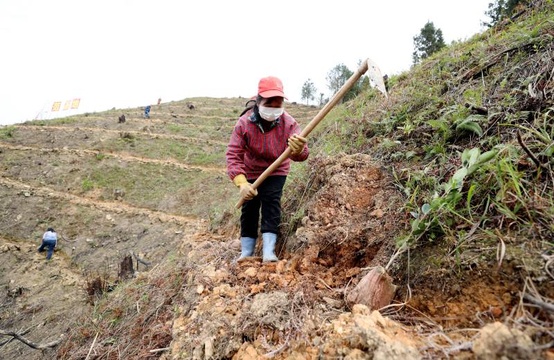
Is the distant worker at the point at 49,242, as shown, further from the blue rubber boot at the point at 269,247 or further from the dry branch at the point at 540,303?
the dry branch at the point at 540,303

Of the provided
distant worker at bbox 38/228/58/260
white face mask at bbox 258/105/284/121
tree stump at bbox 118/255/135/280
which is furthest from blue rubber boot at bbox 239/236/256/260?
distant worker at bbox 38/228/58/260

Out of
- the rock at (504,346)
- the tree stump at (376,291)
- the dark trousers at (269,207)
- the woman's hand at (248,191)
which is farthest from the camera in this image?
the dark trousers at (269,207)

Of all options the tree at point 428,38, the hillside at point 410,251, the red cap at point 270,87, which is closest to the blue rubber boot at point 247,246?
the hillside at point 410,251

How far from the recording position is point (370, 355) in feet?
3.35

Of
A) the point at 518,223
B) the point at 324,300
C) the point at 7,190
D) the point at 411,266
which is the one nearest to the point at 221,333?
the point at 324,300

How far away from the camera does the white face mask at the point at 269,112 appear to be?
2.29m

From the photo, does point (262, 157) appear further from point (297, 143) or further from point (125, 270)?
point (125, 270)

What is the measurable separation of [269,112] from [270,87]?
0.18 metres

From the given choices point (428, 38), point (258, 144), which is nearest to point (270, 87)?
point (258, 144)

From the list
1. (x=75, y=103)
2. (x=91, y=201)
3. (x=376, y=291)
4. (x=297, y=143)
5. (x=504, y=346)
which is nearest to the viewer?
(x=504, y=346)

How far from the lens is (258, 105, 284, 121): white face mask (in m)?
2.29

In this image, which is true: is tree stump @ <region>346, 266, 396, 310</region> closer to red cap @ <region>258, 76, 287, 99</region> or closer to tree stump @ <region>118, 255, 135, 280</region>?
red cap @ <region>258, 76, 287, 99</region>

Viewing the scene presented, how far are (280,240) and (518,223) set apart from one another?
Answer: 161cm

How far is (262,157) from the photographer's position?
2.51m
